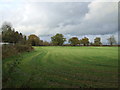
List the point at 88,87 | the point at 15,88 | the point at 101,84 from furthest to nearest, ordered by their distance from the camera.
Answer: the point at 101,84 < the point at 88,87 < the point at 15,88

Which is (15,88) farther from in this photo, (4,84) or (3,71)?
(3,71)

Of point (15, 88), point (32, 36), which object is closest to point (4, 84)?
point (15, 88)

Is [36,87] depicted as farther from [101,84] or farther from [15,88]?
[101,84]

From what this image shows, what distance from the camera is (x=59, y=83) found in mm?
3471

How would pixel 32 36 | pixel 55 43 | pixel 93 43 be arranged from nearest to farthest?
pixel 32 36, pixel 55 43, pixel 93 43

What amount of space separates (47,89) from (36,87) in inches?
15.1

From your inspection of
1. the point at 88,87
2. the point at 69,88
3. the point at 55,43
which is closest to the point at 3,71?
the point at 69,88

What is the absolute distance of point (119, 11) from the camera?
13.3 ft

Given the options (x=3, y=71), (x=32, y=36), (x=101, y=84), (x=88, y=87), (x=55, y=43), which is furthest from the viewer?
(x=55, y=43)

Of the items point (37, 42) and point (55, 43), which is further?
point (55, 43)

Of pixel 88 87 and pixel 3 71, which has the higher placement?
pixel 3 71

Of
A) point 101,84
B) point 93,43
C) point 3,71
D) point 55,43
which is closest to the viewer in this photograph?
point 101,84

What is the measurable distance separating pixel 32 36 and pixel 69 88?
2676 cm

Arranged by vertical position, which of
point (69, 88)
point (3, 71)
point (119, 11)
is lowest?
point (69, 88)
